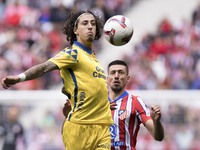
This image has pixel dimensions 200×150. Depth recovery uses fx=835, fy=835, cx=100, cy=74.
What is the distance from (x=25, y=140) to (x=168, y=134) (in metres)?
2.49

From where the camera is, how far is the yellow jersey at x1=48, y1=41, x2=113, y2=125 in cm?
830

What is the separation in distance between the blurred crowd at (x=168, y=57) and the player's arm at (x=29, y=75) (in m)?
8.64

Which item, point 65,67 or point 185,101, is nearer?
point 65,67

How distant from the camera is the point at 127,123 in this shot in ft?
31.4

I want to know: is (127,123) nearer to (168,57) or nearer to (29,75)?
(29,75)

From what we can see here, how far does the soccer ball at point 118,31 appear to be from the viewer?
30.3ft

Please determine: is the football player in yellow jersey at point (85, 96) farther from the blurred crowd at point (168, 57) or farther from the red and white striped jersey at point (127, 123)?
the blurred crowd at point (168, 57)

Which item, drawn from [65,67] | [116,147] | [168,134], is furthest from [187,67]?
[65,67]

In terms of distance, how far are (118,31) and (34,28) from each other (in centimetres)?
1081

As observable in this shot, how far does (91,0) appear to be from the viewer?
20625mm

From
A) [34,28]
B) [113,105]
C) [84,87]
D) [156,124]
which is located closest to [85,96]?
[84,87]

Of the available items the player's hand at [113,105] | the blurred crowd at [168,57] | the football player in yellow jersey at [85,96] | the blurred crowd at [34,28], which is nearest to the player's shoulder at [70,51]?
the football player in yellow jersey at [85,96]

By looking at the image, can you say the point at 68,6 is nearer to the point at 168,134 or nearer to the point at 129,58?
the point at 129,58

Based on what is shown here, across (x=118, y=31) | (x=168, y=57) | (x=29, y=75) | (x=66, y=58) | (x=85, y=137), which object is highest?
(x=118, y=31)
